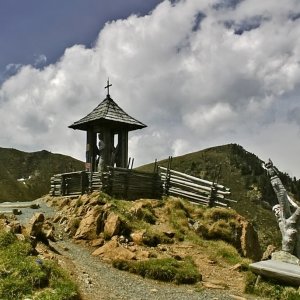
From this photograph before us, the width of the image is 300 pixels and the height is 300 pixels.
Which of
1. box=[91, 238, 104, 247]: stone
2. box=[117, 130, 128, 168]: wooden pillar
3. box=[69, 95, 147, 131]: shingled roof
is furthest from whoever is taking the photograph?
box=[117, 130, 128, 168]: wooden pillar

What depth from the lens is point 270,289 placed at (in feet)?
34.9

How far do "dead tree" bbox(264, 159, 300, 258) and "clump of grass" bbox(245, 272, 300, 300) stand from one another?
0.92 metres

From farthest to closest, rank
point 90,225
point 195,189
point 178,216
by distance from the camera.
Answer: point 195,189
point 178,216
point 90,225

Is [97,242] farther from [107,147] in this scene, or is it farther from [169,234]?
[107,147]

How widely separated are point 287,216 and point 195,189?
1073 cm

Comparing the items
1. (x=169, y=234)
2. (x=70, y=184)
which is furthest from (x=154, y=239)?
(x=70, y=184)

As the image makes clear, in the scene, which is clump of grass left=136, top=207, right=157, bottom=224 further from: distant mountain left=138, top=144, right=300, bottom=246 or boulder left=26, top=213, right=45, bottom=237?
distant mountain left=138, top=144, right=300, bottom=246

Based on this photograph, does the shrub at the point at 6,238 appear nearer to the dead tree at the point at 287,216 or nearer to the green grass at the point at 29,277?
the green grass at the point at 29,277

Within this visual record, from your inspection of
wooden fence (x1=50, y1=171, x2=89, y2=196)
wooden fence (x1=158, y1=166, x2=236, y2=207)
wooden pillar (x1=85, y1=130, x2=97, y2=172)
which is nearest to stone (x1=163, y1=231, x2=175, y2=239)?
wooden fence (x1=158, y1=166, x2=236, y2=207)

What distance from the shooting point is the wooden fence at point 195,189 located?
2062cm

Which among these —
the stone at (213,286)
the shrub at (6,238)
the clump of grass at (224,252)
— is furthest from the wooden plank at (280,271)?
the shrub at (6,238)

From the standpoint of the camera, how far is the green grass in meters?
8.65

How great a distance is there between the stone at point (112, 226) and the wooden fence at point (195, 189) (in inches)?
263

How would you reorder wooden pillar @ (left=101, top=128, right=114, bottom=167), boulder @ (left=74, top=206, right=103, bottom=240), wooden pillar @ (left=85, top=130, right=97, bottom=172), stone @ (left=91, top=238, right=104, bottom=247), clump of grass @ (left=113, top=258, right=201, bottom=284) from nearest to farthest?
clump of grass @ (left=113, top=258, right=201, bottom=284)
stone @ (left=91, top=238, right=104, bottom=247)
boulder @ (left=74, top=206, right=103, bottom=240)
wooden pillar @ (left=101, top=128, right=114, bottom=167)
wooden pillar @ (left=85, top=130, right=97, bottom=172)
